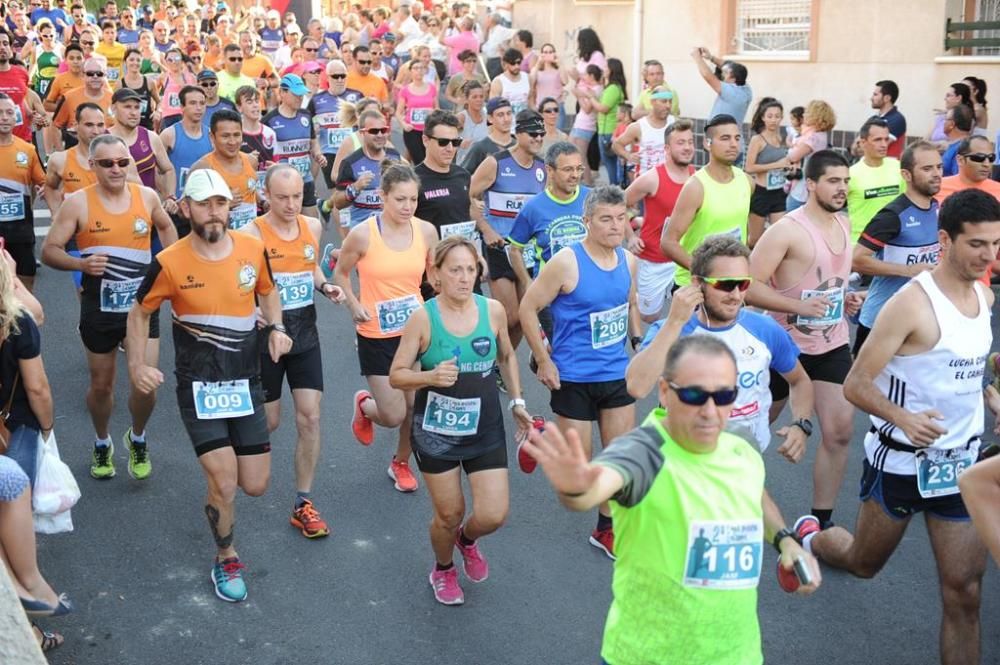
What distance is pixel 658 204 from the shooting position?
321 inches

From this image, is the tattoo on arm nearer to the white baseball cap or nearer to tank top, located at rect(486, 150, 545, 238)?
the white baseball cap

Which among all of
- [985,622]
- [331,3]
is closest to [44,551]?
[985,622]

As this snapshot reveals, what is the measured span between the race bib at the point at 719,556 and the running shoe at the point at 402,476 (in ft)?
12.0

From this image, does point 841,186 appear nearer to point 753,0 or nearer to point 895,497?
point 895,497

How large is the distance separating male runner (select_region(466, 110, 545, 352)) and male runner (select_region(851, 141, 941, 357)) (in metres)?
2.75

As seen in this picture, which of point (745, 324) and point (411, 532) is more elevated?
point (745, 324)

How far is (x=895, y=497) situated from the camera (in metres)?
4.76

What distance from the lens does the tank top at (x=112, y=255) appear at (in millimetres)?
7105

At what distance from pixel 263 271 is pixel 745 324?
242cm

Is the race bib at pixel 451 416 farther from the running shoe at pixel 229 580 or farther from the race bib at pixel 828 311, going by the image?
the race bib at pixel 828 311

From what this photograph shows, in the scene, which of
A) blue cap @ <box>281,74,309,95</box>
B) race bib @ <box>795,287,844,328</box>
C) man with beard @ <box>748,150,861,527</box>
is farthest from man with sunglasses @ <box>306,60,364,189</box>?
race bib @ <box>795,287,844,328</box>

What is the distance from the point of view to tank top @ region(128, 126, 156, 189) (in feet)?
32.0

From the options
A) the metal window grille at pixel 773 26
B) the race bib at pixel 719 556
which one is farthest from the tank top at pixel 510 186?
the metal window grille at pixel 773 26

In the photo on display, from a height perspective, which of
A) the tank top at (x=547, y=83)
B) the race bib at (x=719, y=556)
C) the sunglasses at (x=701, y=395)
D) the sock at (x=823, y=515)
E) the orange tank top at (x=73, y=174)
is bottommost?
the sock at (x=823, y=515)
